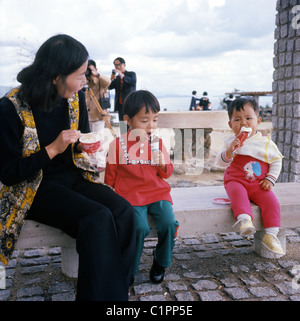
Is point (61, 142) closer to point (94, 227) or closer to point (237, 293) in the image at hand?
point (94, 227)

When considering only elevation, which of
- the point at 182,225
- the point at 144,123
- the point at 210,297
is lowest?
the point at 210,297

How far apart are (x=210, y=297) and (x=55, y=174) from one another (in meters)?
1.31

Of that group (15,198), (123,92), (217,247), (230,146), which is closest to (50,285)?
(15,198)

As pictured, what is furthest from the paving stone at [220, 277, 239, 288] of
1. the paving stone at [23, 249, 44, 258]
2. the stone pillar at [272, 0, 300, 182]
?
the stone pillar at [272, 0, 300, 182]

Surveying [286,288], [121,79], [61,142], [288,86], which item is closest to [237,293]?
[286,288]

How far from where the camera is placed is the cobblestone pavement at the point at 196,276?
2.42m

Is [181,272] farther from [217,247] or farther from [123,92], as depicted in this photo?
[123,92]

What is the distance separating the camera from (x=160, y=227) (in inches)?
94.9

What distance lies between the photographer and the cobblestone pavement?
2418mm

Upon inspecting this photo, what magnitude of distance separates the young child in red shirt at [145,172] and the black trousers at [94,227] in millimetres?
271

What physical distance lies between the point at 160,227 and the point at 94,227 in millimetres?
638

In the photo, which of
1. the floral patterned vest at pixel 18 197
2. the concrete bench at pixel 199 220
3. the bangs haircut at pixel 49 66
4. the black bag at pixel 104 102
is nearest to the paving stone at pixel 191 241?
the concrete bench at pixel 199 220

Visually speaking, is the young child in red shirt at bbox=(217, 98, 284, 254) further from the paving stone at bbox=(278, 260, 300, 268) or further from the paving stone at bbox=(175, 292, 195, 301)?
the paving stone at bbox=(175, 292, 195, 301)

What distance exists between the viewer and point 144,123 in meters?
2.58
